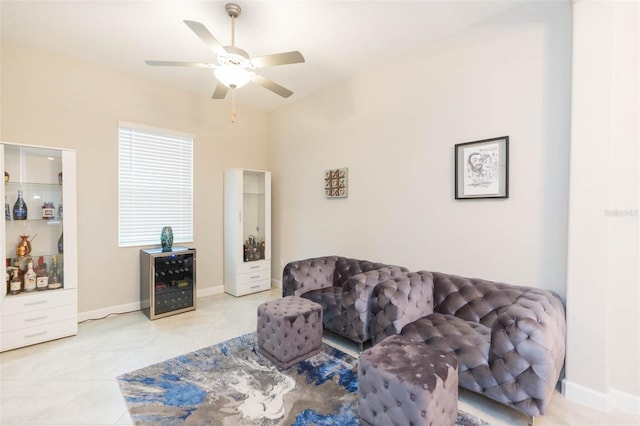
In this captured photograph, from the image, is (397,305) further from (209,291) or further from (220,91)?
(209,291)

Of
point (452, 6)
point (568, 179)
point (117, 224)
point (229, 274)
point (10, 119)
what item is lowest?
point (229, 274)

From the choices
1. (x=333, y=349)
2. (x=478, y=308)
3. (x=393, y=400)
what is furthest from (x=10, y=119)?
(x=478, y=308)

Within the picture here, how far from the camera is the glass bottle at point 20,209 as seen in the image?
9.64 feet

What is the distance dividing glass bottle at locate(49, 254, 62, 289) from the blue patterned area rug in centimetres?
147

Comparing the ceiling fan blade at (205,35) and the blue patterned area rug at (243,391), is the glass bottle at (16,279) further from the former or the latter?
the ceiling fan blade at (205,35)

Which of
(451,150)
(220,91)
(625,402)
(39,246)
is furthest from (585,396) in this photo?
(39,246)

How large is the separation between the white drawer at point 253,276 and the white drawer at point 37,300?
1946 mm

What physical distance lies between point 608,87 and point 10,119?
17.3 ft

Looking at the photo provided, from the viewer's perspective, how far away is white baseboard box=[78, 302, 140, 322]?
350cm

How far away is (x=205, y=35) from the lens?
2023mm

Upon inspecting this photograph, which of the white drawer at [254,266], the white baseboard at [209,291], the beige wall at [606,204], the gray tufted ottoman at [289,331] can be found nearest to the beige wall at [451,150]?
the beige wall at [606,204]

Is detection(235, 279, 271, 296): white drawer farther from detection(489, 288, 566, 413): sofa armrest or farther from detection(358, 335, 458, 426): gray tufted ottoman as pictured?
detection(489, 288, 566, 413): sofa armrest

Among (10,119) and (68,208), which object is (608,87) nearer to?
(68,208)

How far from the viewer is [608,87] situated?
1965mm
